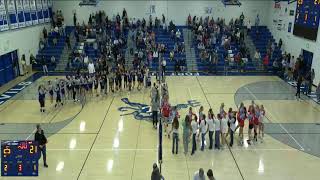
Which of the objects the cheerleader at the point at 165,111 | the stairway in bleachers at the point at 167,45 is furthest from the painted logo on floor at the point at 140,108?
the stairway in bleachers at the point at 167,45

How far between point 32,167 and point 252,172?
306 inches

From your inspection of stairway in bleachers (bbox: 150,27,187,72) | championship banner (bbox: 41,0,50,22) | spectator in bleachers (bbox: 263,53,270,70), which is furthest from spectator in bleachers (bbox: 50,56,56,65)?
spectator in bleachers (bbox: 263,53,270,70)

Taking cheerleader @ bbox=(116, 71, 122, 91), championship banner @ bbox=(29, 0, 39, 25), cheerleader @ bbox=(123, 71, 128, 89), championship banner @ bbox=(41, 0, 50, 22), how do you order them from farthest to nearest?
championship banner @ bbox=(41, 0, 50, 22) < championship banner @ bbox=(29, 0, 39, 25) < cheerleader @ bbox=(123, 71, 128, 89) < cheerleader @ bbox=(116, 71, 122, 91)

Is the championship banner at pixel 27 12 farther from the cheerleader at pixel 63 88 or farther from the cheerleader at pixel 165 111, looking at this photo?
the cheerleader at pixel 165 111

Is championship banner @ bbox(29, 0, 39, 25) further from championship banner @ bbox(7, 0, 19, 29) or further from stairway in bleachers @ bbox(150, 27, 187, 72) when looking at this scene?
stairway in bleachers @ bbox(150, 27, 187, 72)

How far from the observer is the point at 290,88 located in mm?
25094

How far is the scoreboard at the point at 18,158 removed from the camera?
30.3 feet

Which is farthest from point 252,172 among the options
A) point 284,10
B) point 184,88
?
point 284,10

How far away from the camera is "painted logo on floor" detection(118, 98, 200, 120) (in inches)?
726

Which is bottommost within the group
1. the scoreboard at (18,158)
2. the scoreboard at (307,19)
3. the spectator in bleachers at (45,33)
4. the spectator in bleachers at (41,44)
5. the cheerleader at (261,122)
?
the cheerleader at (261,122)

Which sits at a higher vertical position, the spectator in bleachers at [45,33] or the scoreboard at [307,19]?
the scoreboard at [307,19]

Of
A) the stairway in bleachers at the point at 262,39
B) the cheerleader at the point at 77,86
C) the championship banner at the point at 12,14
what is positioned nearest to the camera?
the cheerleader at the point at 77,86

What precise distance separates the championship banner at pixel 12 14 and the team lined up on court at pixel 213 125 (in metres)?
16.4

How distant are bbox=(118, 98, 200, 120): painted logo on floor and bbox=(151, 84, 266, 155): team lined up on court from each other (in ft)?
6.81
